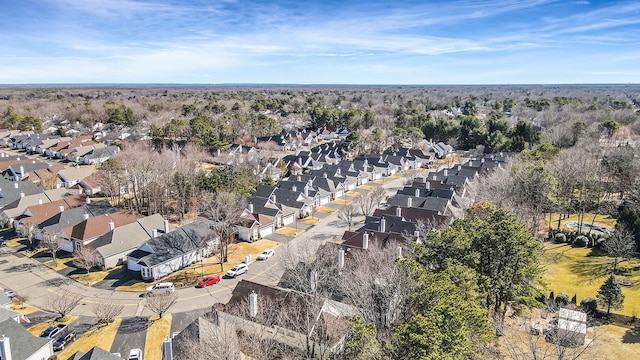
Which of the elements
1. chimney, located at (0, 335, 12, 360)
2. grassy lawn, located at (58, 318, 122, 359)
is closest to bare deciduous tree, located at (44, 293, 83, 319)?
grassy lawn, located at (58, 318, 122, 359)

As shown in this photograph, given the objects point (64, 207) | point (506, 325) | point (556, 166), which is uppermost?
point (556, 166)

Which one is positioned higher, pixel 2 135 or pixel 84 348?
pixel 2 135

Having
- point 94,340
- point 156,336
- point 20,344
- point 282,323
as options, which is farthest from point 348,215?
point 20,344

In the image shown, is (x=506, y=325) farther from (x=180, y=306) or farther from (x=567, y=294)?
(x=180, y=306)

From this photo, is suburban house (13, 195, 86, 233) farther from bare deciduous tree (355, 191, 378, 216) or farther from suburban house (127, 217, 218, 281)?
bare deciduous tree (355, 191, 378, 216)

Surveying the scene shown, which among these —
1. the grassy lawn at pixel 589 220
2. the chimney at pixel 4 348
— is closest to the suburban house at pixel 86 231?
the chimney at pixel 4 348

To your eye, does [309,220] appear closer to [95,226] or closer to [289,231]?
[289,231]

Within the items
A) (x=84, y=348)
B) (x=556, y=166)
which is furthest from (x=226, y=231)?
(x=556, y=166)
